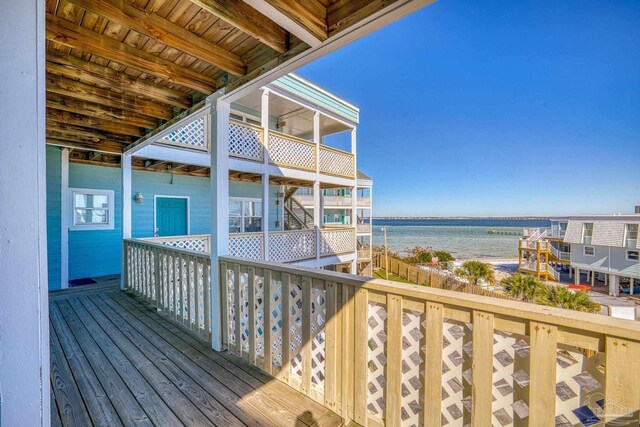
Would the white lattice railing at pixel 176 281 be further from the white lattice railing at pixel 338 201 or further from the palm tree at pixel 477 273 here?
the white lattice railing at pixel 338 201

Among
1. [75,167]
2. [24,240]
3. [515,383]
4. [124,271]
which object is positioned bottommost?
[124,271]

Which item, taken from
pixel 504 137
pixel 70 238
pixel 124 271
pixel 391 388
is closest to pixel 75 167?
pixel 70 238

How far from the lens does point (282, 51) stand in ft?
7.15

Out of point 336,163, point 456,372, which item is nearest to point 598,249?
point 336,163

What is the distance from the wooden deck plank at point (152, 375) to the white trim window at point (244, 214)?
17.5ft

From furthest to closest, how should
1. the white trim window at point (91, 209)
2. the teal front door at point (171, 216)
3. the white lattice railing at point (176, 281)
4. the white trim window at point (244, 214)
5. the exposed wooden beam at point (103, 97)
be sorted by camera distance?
the white trim window at point (244, 214), the teal front door at point (171, 216), the white trim window at point (91, 209), the white lattice railing at point (176, 281), the exposed wooden beam at point (103, 97)

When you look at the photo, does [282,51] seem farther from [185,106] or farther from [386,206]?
[386,206]

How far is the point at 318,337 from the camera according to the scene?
2199 mm

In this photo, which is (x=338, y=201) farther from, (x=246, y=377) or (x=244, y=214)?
(x=246, y=377)

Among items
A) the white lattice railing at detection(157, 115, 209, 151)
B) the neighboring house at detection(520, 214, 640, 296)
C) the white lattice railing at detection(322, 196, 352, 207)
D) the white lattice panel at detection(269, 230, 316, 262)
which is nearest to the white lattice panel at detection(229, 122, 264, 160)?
the white lattice railing at detection(157, 115, 209, 151)

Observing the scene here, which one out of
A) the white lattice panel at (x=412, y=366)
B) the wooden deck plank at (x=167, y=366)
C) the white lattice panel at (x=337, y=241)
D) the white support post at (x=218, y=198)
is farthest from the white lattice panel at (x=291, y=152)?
the white lattice panel at (x=412, y=366)

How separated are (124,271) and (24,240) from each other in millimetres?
5641

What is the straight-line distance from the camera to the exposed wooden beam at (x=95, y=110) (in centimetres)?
330

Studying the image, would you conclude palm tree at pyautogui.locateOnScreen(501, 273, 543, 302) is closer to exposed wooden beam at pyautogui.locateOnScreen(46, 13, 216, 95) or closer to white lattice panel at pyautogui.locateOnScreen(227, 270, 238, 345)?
white lattice panel at pyautogui.locateOnScreen(227, 270, 238, 345)
